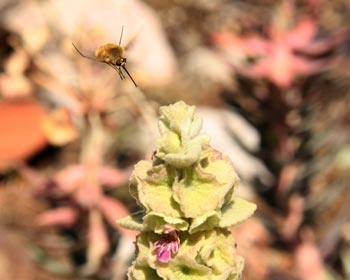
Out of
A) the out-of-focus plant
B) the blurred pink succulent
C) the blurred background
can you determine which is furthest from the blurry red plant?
the out-of-focus plant

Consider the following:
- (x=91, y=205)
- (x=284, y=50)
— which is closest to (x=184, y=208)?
(x=91, y=205)

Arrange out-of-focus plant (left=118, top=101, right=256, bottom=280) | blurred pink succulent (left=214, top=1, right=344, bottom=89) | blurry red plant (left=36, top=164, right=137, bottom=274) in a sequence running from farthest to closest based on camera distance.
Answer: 1. blurred pink succulent (left=214, top=1, right=344, bottom=89)
2. blurry red plant (left=36, top=164, right=137, bottom=274)
3. out-of-focus plant (left=118, top=101, right=256, bottom=280)

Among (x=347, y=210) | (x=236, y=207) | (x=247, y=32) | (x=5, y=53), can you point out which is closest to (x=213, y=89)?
(x=5, y=53)

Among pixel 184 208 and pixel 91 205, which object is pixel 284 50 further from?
pixel 184 208

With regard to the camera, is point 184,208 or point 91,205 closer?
point 184,208

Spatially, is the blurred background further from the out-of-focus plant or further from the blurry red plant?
the out-of-focus plant

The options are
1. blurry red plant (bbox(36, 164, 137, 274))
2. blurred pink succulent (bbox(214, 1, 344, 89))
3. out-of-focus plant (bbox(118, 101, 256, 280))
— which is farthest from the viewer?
blurred pink succulent (bbox(214, 1, 344, 89))

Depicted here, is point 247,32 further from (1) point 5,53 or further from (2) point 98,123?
(1) point 5,53
